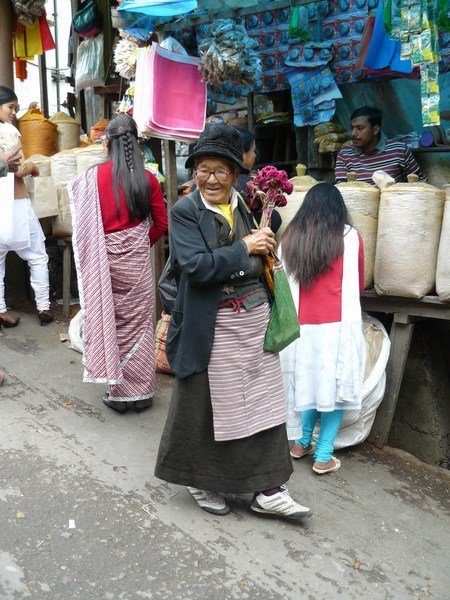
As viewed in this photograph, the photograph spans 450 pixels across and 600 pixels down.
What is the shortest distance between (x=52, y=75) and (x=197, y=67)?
421 inches

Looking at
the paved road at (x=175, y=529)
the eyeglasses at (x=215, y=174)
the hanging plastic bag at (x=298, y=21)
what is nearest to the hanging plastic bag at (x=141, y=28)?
the hanging plastic bag at (x=298, y=21)

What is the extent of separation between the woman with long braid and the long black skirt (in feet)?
4.07

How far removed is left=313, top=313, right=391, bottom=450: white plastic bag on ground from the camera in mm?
4109

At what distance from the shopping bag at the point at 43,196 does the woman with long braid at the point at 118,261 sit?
2.24 metres

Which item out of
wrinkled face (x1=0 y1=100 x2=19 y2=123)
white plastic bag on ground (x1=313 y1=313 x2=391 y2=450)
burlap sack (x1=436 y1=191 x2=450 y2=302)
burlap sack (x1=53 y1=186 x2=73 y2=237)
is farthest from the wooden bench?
wrinkled face (x1=0 y1=100 x2=19 y2=123)

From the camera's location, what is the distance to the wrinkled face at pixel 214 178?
119 inches

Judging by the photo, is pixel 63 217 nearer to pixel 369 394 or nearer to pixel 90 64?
pixel 90 64

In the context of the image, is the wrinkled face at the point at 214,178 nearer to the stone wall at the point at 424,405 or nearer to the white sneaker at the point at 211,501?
the white sneaker at the point at 211,501

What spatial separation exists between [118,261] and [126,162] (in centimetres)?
66

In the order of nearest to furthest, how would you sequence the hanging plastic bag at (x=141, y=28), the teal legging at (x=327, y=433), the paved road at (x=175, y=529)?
the paved road at (x=175, y=529) < the teal legging at (x=327, y=433) < the hanging plastic bag at (x=141, y=28)

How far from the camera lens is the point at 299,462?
4.10m

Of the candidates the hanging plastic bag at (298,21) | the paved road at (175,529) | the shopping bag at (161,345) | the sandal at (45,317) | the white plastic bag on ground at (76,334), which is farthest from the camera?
the sandal at (45,317)

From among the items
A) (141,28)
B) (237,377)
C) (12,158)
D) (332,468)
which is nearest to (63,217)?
(12,158)

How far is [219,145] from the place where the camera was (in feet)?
9.71
